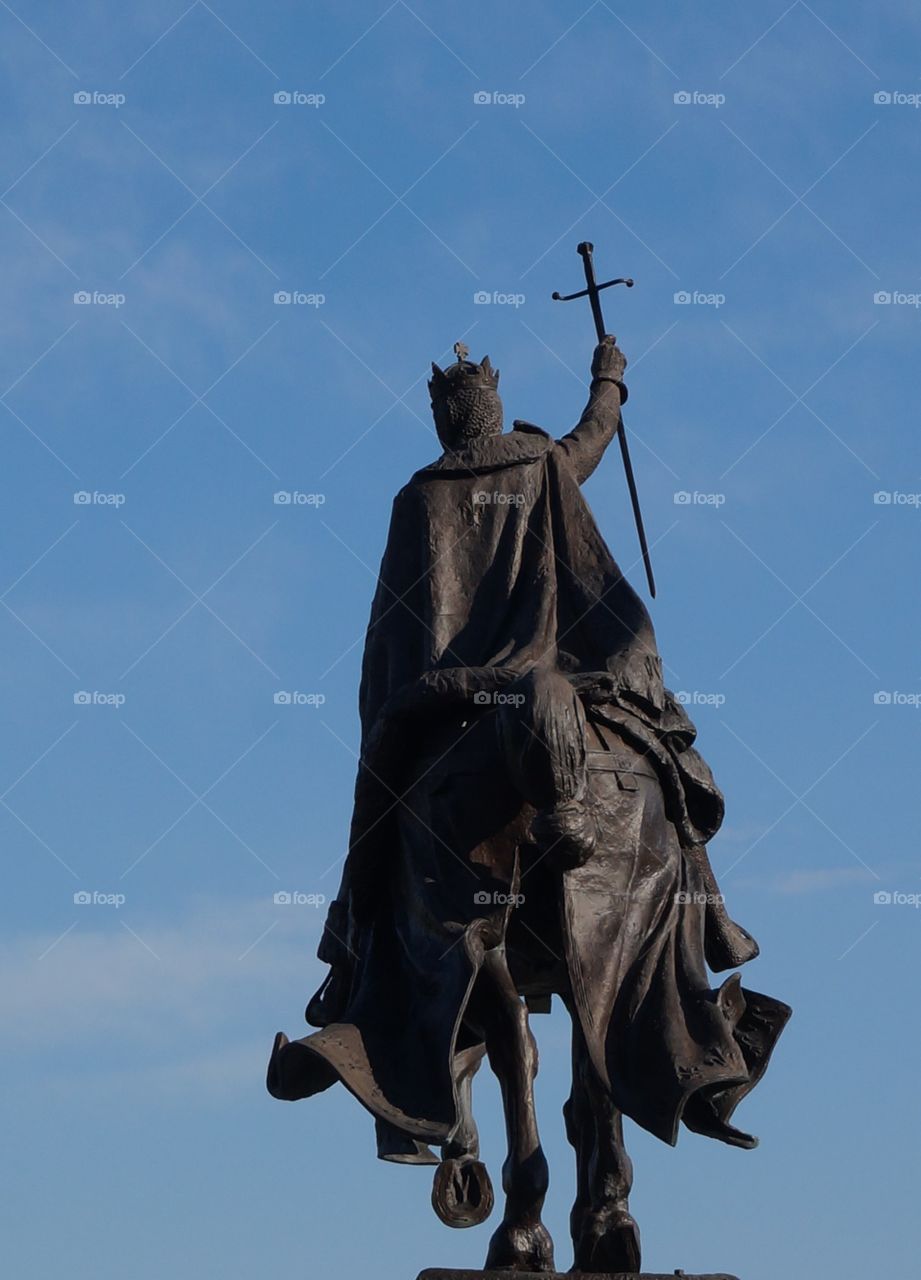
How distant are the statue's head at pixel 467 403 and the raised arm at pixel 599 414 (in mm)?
395

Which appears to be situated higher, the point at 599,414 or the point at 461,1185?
the point at 599,414

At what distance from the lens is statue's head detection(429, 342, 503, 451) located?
11.5 meters

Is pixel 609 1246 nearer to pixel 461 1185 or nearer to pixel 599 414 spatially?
pixel 461 1185

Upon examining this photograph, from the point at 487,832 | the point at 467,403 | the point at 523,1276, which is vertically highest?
the point at 467,403

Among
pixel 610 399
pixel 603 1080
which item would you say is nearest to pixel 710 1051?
pixel 603 1080

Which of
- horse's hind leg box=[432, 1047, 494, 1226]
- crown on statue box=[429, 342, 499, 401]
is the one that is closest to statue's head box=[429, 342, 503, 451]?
crown on statue box=[429, 342, 499, 401]

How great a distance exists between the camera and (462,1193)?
984 cm

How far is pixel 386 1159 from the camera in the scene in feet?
33.4

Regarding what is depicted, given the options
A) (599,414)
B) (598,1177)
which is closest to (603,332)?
(599,414)

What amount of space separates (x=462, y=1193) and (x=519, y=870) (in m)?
1.43

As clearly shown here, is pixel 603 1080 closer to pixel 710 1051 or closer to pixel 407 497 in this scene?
pixel 710 1051

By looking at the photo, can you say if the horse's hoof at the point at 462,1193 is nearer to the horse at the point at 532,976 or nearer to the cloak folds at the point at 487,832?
the horse at the point at 532,976

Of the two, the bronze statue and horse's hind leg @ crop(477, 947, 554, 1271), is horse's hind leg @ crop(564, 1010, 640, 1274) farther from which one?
horse's hind leg @ crop(477, 947, 554, 1271)

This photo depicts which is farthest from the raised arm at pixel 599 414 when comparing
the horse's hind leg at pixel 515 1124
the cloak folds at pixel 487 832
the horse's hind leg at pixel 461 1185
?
the horse's hind leg at pixel 461 1185
